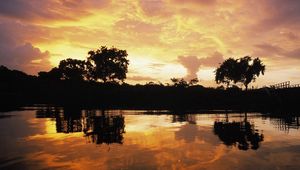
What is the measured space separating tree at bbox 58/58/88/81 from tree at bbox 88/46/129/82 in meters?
18.6

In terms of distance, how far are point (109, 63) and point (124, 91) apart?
18417mm

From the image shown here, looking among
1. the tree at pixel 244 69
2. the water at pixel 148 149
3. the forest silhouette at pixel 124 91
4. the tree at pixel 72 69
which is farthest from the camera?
the tree at pixel 72 69

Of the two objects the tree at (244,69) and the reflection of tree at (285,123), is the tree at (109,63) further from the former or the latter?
the reflection of tree at (285,123)

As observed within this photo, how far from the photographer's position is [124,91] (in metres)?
102

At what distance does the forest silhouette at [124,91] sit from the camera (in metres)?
86.4

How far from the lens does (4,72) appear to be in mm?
117500

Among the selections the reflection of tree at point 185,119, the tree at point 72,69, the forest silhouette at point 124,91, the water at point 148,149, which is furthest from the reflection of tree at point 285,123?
the tree at point 72,69

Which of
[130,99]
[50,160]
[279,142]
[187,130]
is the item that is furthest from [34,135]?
[130,99]

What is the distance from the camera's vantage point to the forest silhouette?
8638 cm

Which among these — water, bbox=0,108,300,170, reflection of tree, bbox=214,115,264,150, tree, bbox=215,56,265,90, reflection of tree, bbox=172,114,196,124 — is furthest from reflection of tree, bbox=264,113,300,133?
tree, bbox=215,56,265,90

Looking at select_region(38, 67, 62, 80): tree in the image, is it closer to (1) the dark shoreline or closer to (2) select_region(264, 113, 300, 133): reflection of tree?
(1) the dark shoreline

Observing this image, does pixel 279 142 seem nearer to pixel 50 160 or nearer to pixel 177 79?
pixel 50 160

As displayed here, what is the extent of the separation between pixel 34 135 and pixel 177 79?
133375 mm

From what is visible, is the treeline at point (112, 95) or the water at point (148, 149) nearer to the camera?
the water at point (148, 149)
